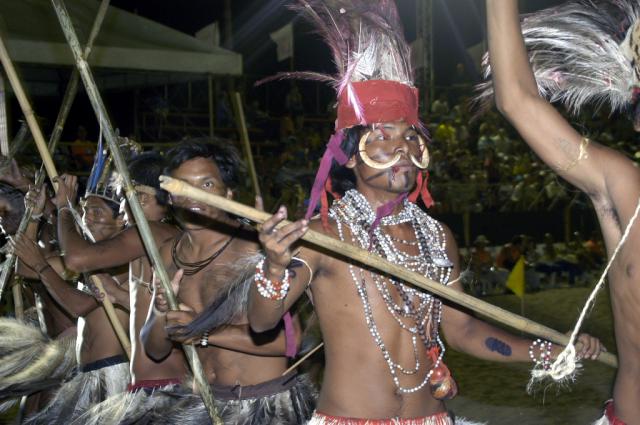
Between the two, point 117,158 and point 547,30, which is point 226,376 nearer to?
point 117,158

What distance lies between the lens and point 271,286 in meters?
3.04

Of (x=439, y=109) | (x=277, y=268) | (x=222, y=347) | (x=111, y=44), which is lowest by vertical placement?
(x=222, y=347)

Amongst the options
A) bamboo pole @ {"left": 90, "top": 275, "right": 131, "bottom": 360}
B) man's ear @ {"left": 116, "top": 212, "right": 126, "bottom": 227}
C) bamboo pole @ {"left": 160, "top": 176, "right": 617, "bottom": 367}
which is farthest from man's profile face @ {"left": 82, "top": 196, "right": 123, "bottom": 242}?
bamboo pole @ {"left": 160, "top": 176, "right": 617, "bottom": 367}

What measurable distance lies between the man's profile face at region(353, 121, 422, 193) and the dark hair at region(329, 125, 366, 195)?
0.04 meters

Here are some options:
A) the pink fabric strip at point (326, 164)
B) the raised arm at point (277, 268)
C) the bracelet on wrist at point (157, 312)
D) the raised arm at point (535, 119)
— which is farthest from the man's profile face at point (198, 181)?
the raised arm at point (535, 119)

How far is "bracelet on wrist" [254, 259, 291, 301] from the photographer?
9.95 ft

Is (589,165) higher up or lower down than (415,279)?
higher up

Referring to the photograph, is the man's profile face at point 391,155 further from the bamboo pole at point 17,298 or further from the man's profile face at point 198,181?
the bamboo pole at point 17,298

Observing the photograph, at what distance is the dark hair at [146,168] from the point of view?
18.2ft

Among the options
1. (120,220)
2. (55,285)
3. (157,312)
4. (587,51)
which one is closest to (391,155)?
(587,51)

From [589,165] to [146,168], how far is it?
346 centimetres

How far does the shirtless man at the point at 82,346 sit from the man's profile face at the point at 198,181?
0.81 metres

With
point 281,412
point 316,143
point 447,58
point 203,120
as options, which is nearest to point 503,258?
point 316,143

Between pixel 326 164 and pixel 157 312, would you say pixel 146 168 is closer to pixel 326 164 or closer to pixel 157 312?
pixel 157 312
